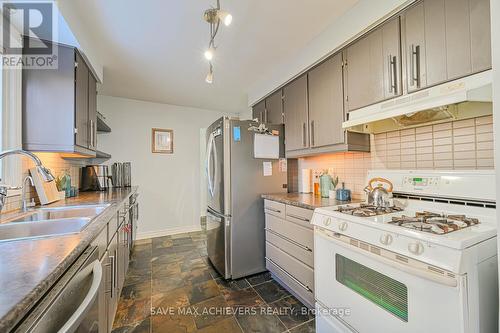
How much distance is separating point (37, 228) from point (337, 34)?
8.40 feet

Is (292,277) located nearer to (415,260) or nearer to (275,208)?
(275,208)

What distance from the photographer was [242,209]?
2291 millimetres

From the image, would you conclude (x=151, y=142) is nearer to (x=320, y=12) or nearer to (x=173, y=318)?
(x=173, y=318)

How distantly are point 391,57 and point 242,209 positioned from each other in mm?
1812

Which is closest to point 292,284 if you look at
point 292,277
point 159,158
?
point 292,277

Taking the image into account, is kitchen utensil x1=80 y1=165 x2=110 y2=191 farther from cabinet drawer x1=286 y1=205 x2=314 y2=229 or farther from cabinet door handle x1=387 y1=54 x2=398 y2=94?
cabinet door handle x1=387 y1=54 x2=398 y2=94

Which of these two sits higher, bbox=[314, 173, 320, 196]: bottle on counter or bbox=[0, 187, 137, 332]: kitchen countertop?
bbox=[314, 173, 320, 196]: bottle on counter

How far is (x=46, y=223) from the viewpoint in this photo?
1298 millimetres

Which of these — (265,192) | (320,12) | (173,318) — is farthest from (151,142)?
(320,12)

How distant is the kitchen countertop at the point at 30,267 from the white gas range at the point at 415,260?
1.30m

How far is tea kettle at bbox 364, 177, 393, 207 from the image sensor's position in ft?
5.02

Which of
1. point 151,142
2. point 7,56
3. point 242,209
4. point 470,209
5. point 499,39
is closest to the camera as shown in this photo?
point 499,39

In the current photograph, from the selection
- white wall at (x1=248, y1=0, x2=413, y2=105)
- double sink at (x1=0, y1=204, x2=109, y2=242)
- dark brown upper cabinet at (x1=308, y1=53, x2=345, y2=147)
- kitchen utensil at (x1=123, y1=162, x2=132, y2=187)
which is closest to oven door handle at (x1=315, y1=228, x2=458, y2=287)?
dark brown upper cabinet at (x1=308, y1=53, x2=345, y2=147)

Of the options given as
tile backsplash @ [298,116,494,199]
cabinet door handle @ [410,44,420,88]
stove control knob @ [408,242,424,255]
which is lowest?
stove control knob @ [408,242,424,255]
